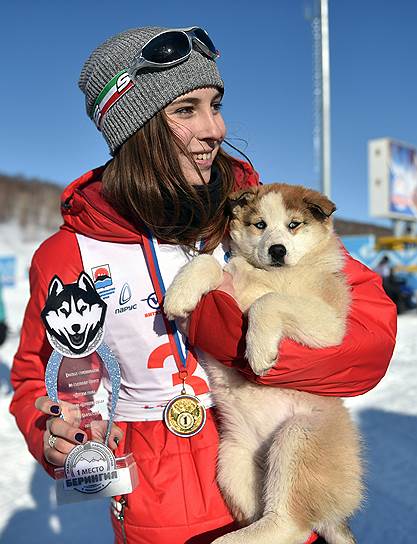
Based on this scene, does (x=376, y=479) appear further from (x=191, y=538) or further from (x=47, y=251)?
(x=47, y=251)

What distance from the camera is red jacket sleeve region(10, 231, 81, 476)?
6.61 feet

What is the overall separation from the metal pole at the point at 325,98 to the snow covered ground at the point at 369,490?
6253 mm

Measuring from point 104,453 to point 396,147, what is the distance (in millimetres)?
27493

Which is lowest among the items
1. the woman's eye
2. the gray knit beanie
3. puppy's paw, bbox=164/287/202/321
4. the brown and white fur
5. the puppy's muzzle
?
the brown and white fur

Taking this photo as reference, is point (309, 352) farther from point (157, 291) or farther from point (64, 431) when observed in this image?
point (64, 431)

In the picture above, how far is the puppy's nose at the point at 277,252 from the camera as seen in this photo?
2.39m

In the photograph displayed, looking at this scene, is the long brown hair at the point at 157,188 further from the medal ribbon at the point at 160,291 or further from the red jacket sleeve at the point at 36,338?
the red jacket sleeve at the point at 36,338

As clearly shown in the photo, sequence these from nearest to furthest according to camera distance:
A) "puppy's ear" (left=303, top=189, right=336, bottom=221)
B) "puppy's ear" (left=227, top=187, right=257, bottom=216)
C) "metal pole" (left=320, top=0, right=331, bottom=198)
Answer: "puppy's ear" (left=227, top=187, right=257, bottom=216), "puppy's ear" (left=303, top=189, right=336, bottom=221), "metal pole" (left=320, top=0, right=331, bottom=198)

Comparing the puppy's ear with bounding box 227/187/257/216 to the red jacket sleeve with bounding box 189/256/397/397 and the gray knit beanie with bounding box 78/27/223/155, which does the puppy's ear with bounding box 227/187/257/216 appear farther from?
the red jacket sleeve with bounding box 189/256/397/397


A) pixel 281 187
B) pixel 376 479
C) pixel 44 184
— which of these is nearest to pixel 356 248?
pixel 376 479

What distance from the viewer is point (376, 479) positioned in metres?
4.79

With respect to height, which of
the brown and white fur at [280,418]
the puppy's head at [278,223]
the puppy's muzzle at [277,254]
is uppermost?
the puppy's head at [278,223]

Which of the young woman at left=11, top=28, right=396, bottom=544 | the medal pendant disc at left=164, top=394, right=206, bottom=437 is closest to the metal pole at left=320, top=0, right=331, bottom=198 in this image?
the young woman at left=11, top=28, right=396, bottom=544

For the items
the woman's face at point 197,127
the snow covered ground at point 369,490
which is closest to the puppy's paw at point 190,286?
the woman's face at point 197,127
